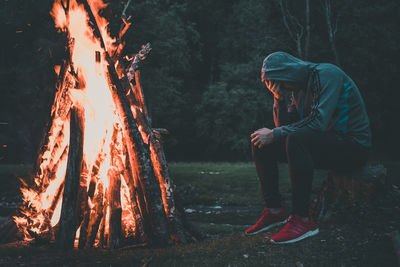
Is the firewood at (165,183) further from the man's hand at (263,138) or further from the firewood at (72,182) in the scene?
the man's hand at (263,138)

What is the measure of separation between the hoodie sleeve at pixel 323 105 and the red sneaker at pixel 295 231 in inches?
28.0

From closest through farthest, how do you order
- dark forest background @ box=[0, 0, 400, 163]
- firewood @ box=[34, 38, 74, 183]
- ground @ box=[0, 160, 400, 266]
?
ground @ box=[0, 160, 400, 266]
firewood @ box=[34, 38, 74, 183]
dark forest background @ box=[0, 0, 400, 163]

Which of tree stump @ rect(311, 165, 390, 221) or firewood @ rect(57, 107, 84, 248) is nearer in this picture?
firewood @ rect(57, 107, 84, 248)

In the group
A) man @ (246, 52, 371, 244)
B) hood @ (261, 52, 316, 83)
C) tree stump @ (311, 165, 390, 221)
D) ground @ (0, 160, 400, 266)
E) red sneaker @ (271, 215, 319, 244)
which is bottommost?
ground @ (0, 160, 400, 266)

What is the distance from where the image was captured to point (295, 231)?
309 centimetres

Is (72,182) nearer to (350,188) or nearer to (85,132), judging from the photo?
(85,132)

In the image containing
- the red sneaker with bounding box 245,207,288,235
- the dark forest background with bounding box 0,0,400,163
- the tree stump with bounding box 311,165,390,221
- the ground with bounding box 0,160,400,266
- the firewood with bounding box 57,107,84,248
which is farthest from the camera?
the dark forest background with bounding box 0,0,400,163

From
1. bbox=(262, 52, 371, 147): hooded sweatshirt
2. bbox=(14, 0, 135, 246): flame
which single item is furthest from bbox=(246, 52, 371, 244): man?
bbox=(14, 0, 135, 246): flame

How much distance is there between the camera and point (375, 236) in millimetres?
3207

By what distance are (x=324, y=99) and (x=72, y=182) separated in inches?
94.1

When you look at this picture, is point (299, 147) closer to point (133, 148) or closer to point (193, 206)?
point (133, 148)

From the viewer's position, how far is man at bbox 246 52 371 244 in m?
3.10

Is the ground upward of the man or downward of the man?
downward

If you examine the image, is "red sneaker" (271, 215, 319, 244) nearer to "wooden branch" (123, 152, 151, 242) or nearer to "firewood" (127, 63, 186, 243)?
"firewood" (127, 63, 186, 243)
